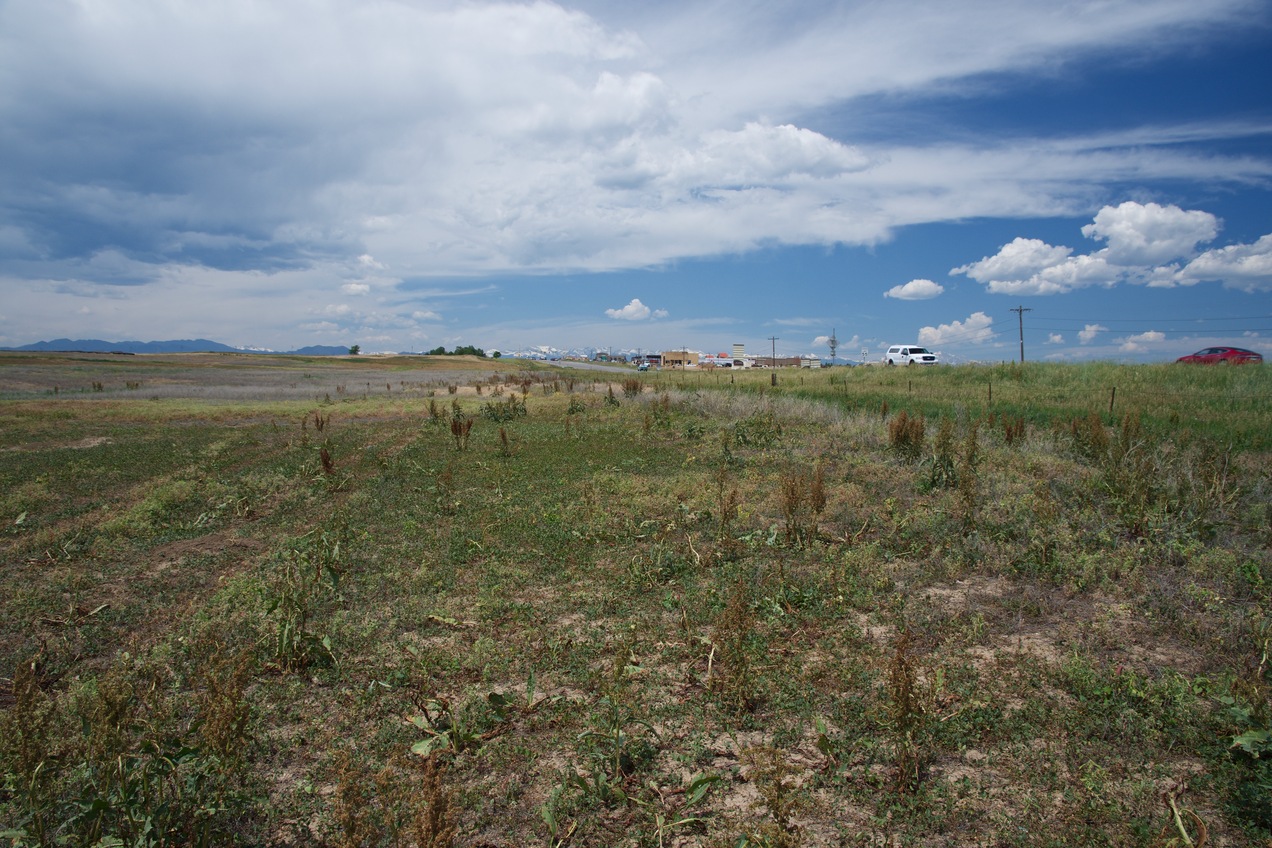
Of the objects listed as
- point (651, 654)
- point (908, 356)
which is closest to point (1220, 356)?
point (908, 356)

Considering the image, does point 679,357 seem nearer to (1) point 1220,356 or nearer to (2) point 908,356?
(2) point 908,356

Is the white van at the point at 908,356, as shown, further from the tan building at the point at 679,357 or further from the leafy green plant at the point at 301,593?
the tan building at the point at 679,357

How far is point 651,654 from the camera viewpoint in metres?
4.86

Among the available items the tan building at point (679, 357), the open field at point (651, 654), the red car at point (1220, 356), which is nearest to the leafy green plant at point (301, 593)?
the open field at point (651, 654)

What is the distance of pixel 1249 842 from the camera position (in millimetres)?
2912

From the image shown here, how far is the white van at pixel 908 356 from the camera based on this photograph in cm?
4466

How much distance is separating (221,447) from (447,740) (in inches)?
554

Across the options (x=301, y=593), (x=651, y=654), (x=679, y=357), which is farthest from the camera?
(x=679, y=357)

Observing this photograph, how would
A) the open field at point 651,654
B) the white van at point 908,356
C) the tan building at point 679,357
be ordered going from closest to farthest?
the open field at point 651,654 < the white van at point 908,356 < the tan building at point 679,357

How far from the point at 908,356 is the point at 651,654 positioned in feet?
149

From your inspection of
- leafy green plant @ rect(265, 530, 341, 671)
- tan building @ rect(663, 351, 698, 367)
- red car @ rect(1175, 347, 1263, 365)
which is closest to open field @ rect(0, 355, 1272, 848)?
leafy green plant @ rect(265, 530, 341, 671)

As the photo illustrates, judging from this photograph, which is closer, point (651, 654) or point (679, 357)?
point (651, 654)

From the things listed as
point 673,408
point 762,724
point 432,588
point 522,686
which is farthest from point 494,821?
point 673,408

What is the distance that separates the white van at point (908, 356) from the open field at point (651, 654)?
35449mm
